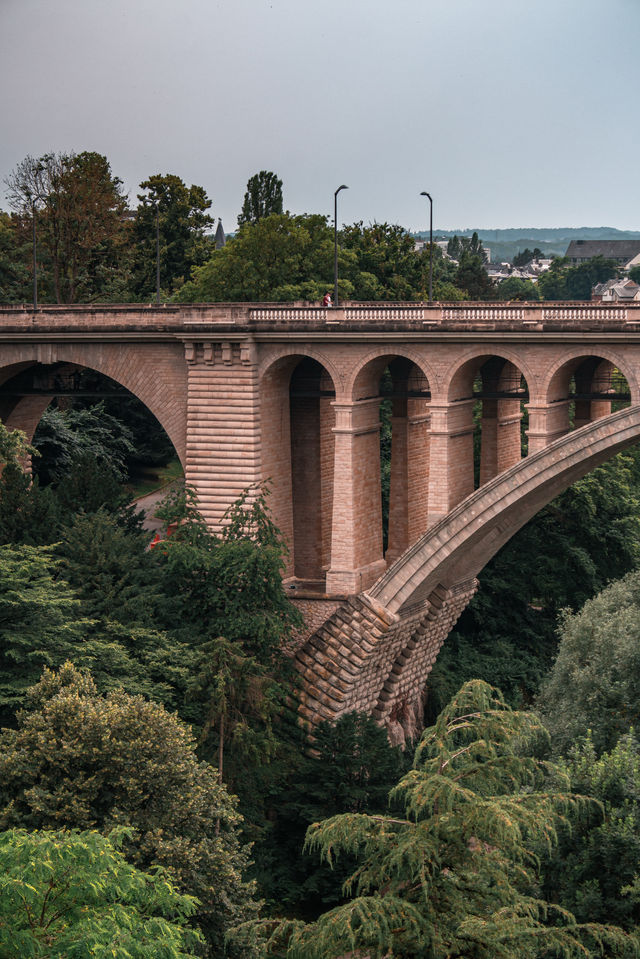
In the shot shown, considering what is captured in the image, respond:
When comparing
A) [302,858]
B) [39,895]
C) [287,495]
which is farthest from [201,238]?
[39,895]

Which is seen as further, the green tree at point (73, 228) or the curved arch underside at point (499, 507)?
the green tree at point (73, 228)

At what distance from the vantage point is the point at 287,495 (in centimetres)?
4269

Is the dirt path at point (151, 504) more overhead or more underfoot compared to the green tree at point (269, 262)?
more underfoot

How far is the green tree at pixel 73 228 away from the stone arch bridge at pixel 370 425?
26.7 metres

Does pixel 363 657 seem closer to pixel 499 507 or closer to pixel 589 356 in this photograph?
pixel 499 507

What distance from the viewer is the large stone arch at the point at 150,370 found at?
42.3 m

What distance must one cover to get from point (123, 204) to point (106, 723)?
198 feet

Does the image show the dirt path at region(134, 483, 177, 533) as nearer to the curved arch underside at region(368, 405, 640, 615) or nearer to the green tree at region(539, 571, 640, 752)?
the curved arch underside at region(368, 405, 640, 615)

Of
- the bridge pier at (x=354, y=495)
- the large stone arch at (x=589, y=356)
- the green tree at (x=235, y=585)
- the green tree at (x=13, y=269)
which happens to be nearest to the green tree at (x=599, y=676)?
the large stone arch at (x=589, y=356)

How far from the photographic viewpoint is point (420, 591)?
41219mm

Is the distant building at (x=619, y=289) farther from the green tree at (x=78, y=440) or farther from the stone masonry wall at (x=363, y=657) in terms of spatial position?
the stone masonry wall at (x=363, y=657)

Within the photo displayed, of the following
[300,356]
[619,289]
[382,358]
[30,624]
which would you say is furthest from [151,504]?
[619,289]

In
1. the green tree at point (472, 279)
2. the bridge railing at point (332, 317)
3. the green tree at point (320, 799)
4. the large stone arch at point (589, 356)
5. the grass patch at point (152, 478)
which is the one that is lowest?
the green tree at point (320, 799)

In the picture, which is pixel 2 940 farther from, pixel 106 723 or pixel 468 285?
pixel 468 285
